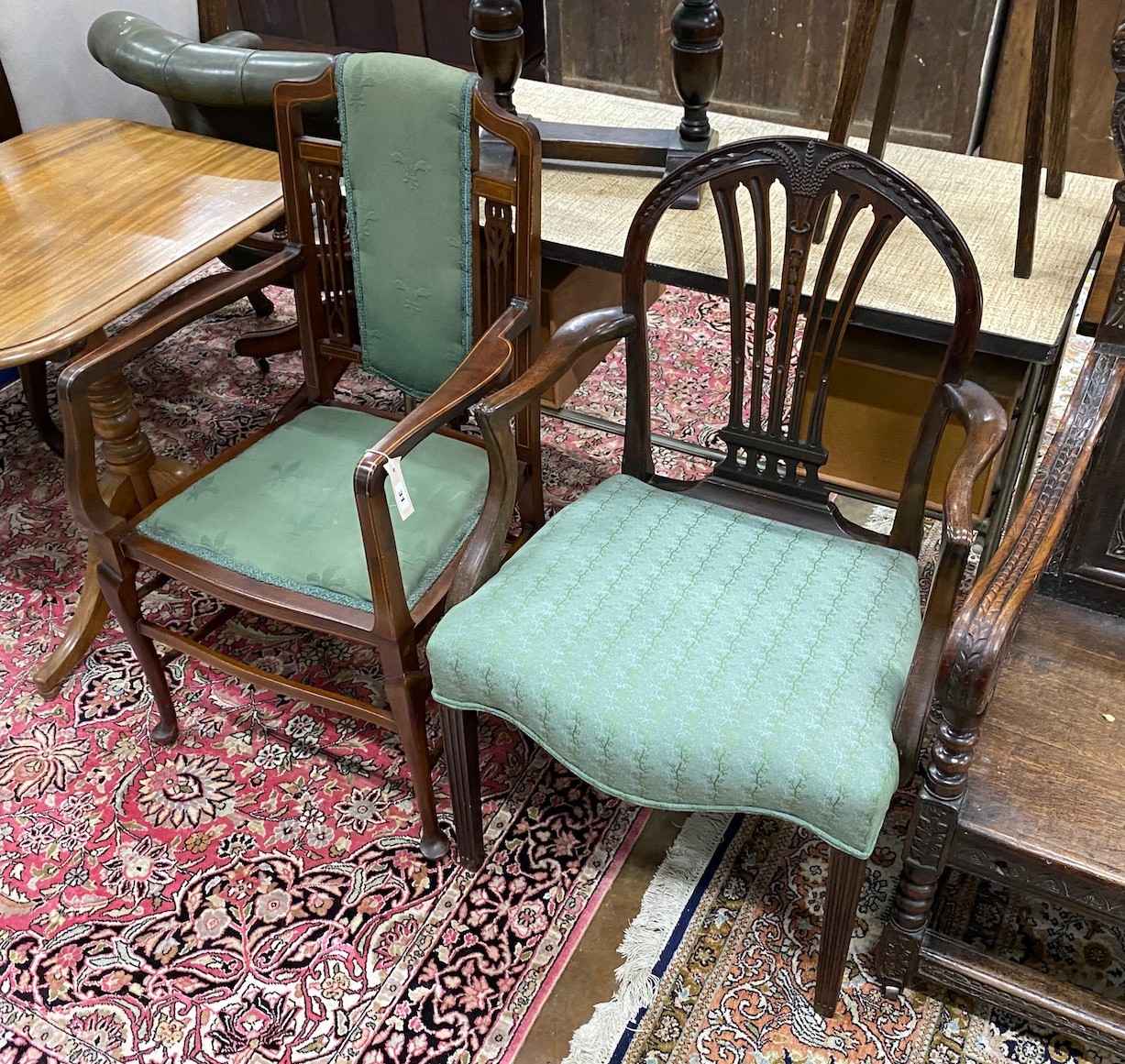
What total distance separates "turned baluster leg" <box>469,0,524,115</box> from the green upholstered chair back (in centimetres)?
33

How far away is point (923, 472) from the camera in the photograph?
1470mm

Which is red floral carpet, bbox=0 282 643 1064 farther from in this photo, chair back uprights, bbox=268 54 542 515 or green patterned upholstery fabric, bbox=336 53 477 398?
green patterned upholstery fabric, bbox=336 53 477 398

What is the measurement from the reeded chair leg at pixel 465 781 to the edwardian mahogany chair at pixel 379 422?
0.06 meters

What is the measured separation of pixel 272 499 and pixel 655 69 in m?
2.82

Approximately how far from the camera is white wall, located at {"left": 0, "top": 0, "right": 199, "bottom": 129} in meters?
2.89

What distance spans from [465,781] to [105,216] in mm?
1239

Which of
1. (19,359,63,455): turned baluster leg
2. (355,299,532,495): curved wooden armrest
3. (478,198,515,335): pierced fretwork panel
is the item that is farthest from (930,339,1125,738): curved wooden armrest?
(19,359,63,455): turned baluster leg

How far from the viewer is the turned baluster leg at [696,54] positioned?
5.87 feet

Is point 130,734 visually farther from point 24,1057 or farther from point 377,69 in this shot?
point 377,69

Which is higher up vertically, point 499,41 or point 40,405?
point 499,41

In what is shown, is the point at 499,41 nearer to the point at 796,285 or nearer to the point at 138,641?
the point at 796,285

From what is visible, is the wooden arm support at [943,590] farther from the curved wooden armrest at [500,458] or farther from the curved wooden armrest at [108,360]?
the curved wooden armrest at [108,360]

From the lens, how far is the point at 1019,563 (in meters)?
1.21

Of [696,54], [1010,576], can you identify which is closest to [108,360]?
[696,54]
